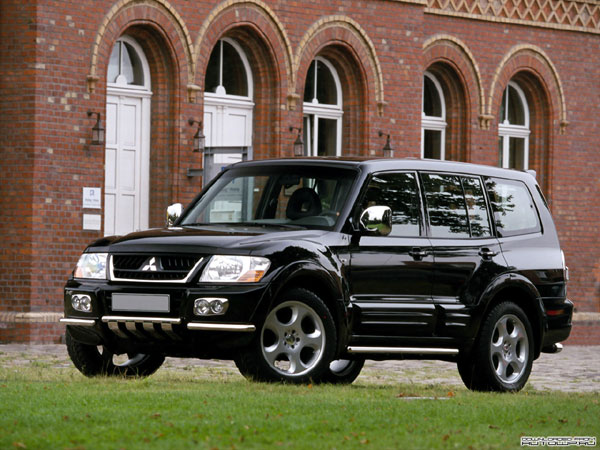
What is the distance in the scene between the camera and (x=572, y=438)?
28.7 feet

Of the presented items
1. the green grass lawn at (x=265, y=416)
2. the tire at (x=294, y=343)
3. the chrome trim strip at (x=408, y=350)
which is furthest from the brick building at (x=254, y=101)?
the tire at (x=294, y=343)

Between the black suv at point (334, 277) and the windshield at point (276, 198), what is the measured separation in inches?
0.5

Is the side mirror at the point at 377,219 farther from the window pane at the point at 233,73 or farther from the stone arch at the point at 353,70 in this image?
the stone arch at the point at 353,70

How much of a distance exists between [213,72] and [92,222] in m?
3.74

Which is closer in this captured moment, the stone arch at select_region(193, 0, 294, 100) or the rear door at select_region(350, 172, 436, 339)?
the rear door at select_region(350, 172, 436, 339)

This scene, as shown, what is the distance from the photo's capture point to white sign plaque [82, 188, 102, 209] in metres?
20.8

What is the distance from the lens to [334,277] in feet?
36.3

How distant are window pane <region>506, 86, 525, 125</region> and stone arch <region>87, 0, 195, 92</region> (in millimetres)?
8634

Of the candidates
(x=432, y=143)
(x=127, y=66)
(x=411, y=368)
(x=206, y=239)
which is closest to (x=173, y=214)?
(x=206, y=239)

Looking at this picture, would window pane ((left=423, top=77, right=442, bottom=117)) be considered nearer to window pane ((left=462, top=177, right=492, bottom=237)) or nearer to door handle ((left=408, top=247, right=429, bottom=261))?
window pane ((left=462, top=177, right=492, bottom=237))

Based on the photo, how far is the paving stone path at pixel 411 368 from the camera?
581 inches

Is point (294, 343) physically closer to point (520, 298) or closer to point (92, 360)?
point (92, 360)

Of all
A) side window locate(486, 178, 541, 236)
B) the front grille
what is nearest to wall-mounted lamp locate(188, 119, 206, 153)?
side window locate(486, 178, 541, 236)

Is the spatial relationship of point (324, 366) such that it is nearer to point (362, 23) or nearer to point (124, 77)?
point (124, 77)
